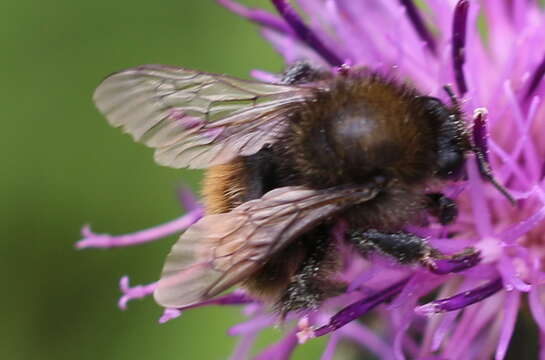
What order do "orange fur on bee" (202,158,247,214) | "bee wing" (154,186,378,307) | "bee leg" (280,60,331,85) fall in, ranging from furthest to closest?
"bee leg" (280,60,331,85)
"orange fur on bee" (202,158,247,214)
"bee wing" (154,186,378,307)

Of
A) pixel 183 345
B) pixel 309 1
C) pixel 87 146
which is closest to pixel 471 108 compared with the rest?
pixel 309 1

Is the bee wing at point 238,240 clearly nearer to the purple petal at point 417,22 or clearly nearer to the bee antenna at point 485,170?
the bee antenna at point 485,170

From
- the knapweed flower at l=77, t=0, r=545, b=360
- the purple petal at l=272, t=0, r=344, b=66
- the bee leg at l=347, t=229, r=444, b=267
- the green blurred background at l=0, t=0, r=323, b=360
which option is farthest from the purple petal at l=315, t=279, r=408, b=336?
the green blurred background at l=0, t=0, r=323, b=360

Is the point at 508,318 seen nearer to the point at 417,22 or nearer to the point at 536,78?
the point at 536,78

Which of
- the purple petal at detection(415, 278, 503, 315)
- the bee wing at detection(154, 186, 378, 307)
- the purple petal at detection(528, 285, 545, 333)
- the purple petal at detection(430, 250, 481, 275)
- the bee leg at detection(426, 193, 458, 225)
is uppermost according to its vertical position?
the bee wing at detection(154, 186, 378, 307)

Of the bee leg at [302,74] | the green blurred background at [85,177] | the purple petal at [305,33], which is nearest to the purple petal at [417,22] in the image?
the purple petal at [305,33]

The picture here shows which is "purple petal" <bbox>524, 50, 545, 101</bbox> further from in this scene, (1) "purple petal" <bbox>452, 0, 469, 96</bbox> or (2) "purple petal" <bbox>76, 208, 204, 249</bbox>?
(2) "purple petal" <bbox>76, 208, 204, 249</bbox>

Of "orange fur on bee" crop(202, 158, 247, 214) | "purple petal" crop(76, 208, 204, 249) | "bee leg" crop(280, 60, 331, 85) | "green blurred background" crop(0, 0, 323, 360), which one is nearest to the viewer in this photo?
"orange fur on bee" crop(202, 158, 247, 214)

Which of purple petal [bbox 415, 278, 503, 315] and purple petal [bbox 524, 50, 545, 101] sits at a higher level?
purple petal [bbox 524, 50, 545, 101]
